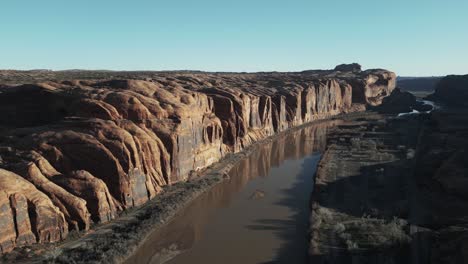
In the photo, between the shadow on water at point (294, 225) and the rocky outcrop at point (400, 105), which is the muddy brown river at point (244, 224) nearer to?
the shadow on water at point (294, 225)

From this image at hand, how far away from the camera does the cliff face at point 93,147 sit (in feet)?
76.8

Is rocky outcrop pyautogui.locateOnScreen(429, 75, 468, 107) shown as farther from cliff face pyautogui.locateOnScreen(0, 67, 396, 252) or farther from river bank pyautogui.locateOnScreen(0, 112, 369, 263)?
river bank pyautogui.locateOnScreen(0, 112, 369, 263)

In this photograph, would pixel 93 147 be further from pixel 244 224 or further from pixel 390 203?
pixel 390 203

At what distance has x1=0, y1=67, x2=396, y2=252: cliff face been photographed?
23.4 metres

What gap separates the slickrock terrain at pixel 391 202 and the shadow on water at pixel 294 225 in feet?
2.80

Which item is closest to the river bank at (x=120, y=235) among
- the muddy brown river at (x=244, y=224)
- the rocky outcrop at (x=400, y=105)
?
the muddy brown river at (x=244, y=224)

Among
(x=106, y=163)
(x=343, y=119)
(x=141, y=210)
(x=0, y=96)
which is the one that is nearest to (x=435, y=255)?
(x=141, y=210)

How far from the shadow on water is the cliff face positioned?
938cm

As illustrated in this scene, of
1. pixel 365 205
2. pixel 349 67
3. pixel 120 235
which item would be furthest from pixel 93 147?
pixel 349 67

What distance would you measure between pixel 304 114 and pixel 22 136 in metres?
62.2

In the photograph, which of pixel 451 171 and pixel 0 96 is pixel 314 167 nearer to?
pixel 451 171

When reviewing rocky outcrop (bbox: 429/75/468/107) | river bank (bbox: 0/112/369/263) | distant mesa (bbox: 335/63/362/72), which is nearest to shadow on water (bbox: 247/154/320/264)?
river bank (bbox: 0/112/369/263)

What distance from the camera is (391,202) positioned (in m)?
32.3

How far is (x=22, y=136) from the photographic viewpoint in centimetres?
2955
